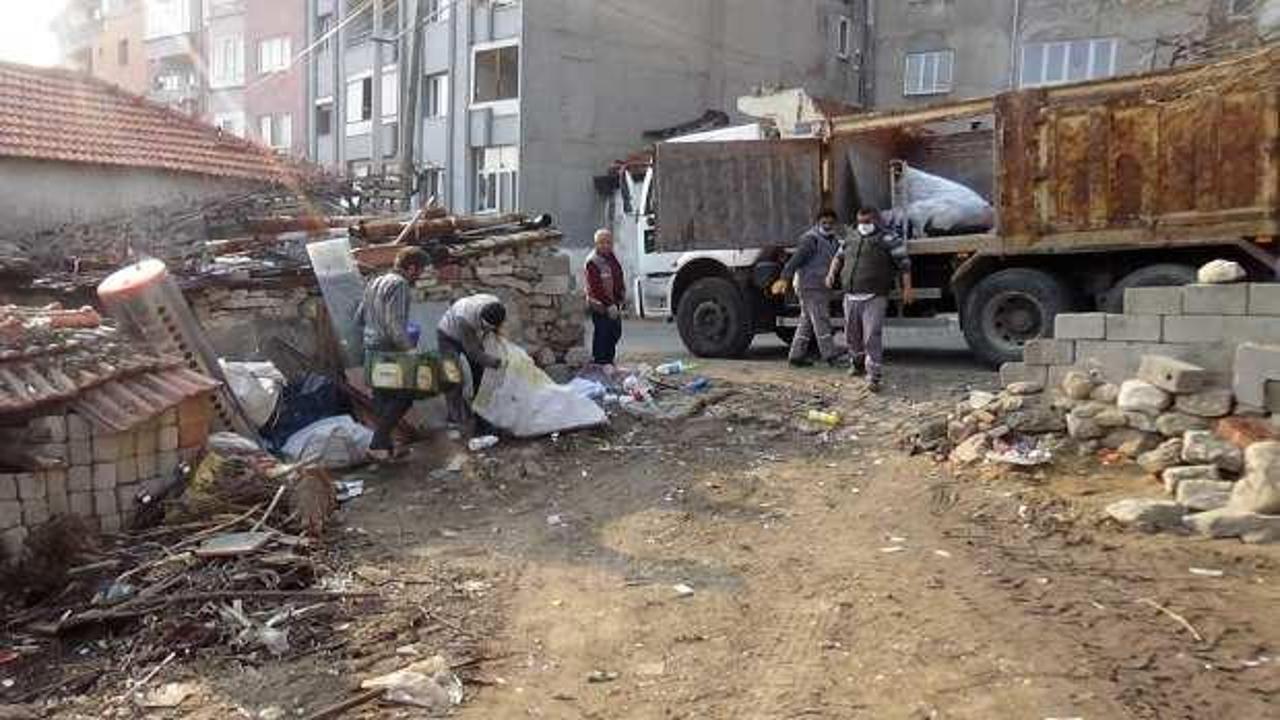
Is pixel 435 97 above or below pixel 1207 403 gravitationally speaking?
above

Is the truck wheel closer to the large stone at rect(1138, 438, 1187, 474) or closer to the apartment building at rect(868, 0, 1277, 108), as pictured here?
the large stone at rect(1138, 438, 1187, 474)

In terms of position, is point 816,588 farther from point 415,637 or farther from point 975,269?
point 975,269

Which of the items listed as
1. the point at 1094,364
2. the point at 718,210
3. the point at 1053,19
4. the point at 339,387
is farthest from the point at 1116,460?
the point at 1053,19

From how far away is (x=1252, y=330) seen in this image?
6266mm

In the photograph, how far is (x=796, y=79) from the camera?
31.2 metres

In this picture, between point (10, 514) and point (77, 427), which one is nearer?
point (10, 514)

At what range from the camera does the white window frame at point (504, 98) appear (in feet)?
82.9

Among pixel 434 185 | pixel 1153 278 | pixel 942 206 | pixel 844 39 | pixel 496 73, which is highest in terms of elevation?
pixel 844 39

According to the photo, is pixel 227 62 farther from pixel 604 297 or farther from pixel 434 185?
pixel 604 297

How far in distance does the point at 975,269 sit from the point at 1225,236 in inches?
87.5

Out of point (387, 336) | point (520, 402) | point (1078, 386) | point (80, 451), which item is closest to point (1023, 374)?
point (1078, 386)

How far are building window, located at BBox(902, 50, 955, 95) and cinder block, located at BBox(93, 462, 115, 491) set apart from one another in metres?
28.6

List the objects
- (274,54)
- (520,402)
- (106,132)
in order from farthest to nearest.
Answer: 1. (274,54)
2. (106,132)
3. (520,402)

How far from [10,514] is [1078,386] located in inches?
237
